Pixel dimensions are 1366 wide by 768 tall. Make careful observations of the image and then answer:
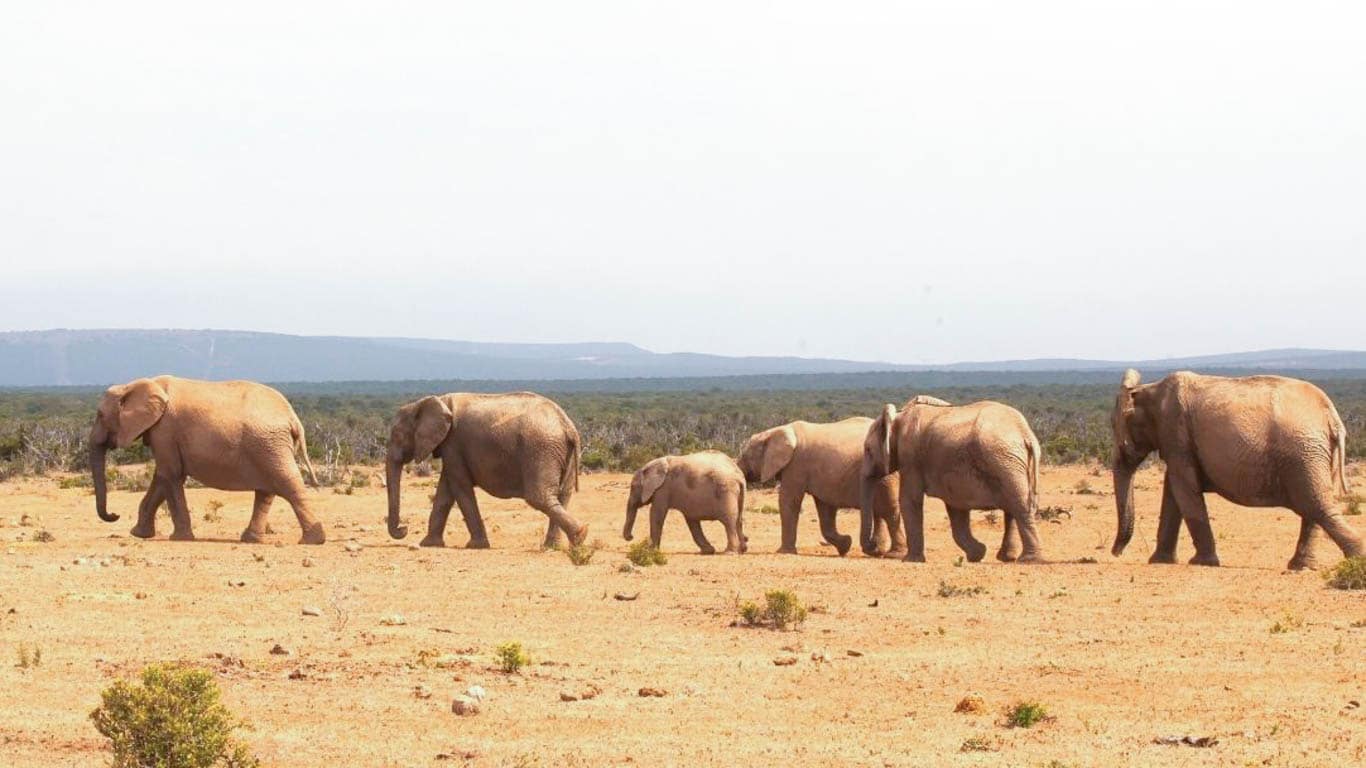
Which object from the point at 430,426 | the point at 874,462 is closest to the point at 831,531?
the point at 874,462

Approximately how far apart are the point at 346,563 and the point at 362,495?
15.0 m

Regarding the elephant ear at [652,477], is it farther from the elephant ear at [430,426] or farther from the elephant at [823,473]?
the elephant ear at [430,426]

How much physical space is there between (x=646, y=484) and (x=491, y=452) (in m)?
2.43

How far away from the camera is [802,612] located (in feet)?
51.8

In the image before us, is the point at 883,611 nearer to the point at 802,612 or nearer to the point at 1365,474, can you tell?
the point at 802,612

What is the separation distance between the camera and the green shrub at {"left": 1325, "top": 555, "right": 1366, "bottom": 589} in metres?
17.9

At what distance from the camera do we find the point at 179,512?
23406 millimetres

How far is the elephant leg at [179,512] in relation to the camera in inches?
922

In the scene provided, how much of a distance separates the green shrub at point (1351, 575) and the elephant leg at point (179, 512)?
46.7 feet

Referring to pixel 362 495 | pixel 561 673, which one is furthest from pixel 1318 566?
pixel 362 495

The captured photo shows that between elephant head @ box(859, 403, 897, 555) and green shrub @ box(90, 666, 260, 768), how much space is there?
13656 millimetres

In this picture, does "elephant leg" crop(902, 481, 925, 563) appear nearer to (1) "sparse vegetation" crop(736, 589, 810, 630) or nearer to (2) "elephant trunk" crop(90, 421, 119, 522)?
(1) "sparse vegetation" crop(736, 589, 810, 630)

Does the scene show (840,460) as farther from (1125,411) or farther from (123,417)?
(123,417)

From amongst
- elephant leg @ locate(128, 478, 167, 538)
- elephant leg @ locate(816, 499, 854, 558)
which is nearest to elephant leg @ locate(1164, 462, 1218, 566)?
elephant leg @ locate(816, 499, 854, 558)
